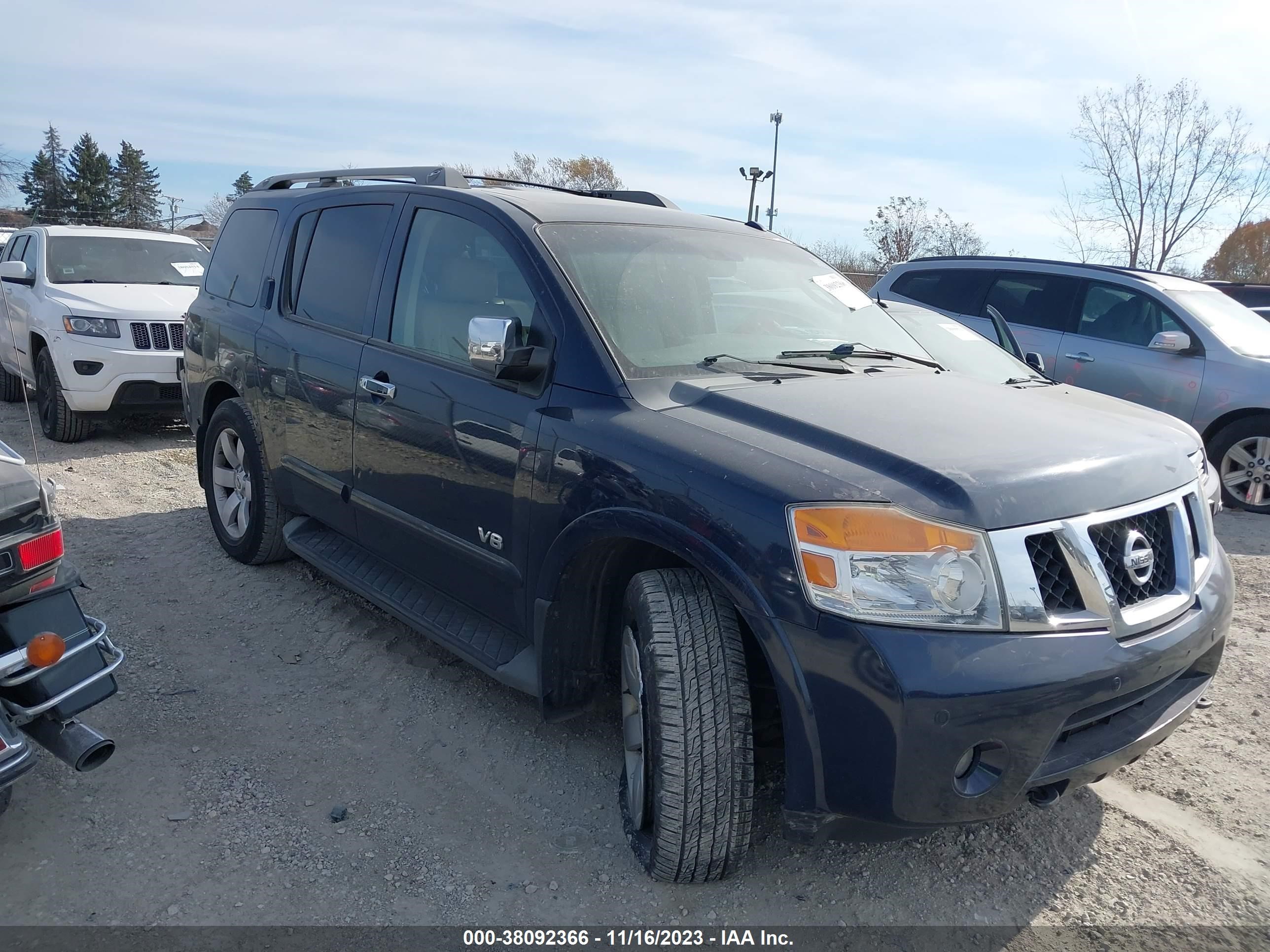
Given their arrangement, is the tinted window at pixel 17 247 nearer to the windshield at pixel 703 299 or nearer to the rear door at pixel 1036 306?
the windshield at pixel 703 299

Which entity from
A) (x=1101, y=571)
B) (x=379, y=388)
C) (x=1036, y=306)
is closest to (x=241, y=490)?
(x=379, y=388)

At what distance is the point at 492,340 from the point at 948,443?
1389 millimetres

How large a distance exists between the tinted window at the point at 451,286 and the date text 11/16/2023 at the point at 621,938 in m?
1.85

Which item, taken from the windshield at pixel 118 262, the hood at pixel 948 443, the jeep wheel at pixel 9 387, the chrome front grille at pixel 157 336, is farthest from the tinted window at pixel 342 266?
the jeep wheel at pixel 9 387

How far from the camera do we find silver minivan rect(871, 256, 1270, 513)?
725cm

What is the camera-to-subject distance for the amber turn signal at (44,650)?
257 cm

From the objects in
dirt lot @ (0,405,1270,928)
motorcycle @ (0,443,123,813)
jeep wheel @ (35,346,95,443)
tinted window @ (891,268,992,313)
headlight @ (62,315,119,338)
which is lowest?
dirt lot @ (0,405,1270,928)

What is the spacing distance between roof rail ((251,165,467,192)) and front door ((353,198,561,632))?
0.22m

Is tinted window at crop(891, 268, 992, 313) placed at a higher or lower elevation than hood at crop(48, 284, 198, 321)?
higher

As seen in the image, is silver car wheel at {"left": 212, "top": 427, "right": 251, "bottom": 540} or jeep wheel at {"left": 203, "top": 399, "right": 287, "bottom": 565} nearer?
jeep wheel at {"left": 203, "top": 399, "right": 287, "bottom": 565}

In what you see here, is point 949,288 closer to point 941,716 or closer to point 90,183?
point 941,716

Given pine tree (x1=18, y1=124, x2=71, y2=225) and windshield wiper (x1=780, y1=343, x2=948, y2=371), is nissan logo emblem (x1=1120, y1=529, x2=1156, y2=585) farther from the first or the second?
pine tree (x1=18, y1=124, x2=71, y2=225)

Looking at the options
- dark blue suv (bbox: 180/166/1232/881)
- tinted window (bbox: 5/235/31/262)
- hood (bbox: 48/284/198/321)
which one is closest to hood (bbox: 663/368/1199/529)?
dark blue suv (bbox: 180/166/1232/881)

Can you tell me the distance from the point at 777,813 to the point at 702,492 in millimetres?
1244
